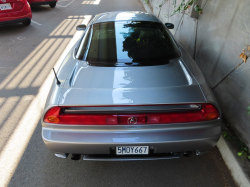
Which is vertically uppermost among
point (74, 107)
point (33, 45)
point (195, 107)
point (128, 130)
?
point (195, 107)

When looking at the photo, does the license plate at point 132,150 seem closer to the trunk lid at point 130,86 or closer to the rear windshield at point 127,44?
the trunk lid at point 130,86

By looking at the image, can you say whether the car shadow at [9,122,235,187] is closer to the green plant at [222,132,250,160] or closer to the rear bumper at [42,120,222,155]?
the green plant at [222,132,250,160]

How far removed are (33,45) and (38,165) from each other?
4563 mm

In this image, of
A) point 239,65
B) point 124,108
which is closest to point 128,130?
point 124,108

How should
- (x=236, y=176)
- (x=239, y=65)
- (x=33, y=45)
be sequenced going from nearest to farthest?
(x=236, y=176)
(x=239, y=65)
(x=33, y=45)

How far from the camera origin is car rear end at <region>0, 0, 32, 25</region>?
604 centimetres

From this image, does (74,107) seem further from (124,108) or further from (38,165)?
(38,165)

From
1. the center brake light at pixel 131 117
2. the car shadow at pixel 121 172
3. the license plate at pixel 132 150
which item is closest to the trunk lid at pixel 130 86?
the center brake light at pixel 131 117

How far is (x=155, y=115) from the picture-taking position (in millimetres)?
1630

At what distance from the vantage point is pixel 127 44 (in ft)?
7.55

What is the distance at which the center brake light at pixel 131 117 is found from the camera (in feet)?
5.35

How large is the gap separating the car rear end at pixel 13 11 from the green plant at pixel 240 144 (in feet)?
22.9

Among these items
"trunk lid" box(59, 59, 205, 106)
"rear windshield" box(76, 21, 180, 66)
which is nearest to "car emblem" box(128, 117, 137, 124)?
"trunk lid" box(59, 59, 205, 106)

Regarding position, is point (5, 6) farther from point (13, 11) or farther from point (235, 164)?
point (235, 164)
